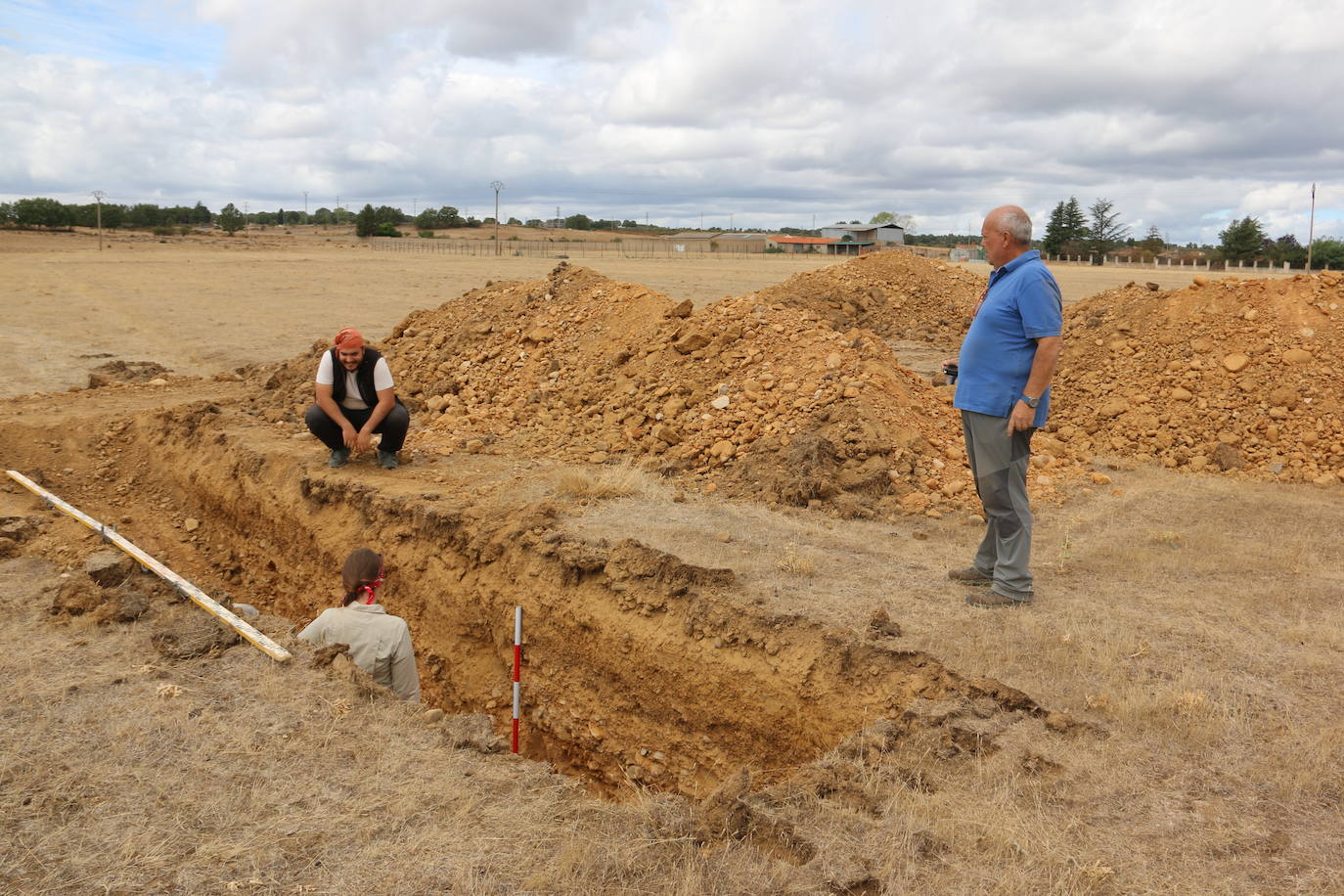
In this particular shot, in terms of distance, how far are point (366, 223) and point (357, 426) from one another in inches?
3254

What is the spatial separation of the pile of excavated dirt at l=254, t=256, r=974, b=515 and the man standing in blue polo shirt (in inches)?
74.1

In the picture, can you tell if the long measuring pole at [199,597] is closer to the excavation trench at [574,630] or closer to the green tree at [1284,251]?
the excavation trench at [574,630]

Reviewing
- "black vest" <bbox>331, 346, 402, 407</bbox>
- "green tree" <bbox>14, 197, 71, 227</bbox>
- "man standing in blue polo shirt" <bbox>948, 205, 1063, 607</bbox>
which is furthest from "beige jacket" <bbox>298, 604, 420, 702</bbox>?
"green tree" <bbox>14, 197, 71, 227</bbox>

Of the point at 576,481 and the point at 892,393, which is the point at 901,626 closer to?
the point at 576,481

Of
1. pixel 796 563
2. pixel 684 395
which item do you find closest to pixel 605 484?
pixel 684 395

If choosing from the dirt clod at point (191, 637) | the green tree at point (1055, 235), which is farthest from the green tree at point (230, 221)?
the dirt clod at point (191, 637)

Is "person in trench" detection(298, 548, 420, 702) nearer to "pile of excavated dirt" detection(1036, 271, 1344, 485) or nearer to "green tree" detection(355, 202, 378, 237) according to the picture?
"pile of excavated dirt" detection(1036, 271, 1344, 485)

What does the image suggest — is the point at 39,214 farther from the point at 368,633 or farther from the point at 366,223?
the point at 368,633

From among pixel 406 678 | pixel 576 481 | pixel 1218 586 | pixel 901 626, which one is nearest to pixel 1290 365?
pixel 1218 586

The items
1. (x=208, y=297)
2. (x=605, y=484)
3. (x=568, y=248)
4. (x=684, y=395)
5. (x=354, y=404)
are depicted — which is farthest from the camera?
(x=568, y=248)

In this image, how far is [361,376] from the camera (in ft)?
23.5

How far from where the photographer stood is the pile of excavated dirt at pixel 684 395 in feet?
23.8

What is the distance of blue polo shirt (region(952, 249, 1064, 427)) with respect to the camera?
4.41 metres

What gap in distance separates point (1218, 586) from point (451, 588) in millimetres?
4778
